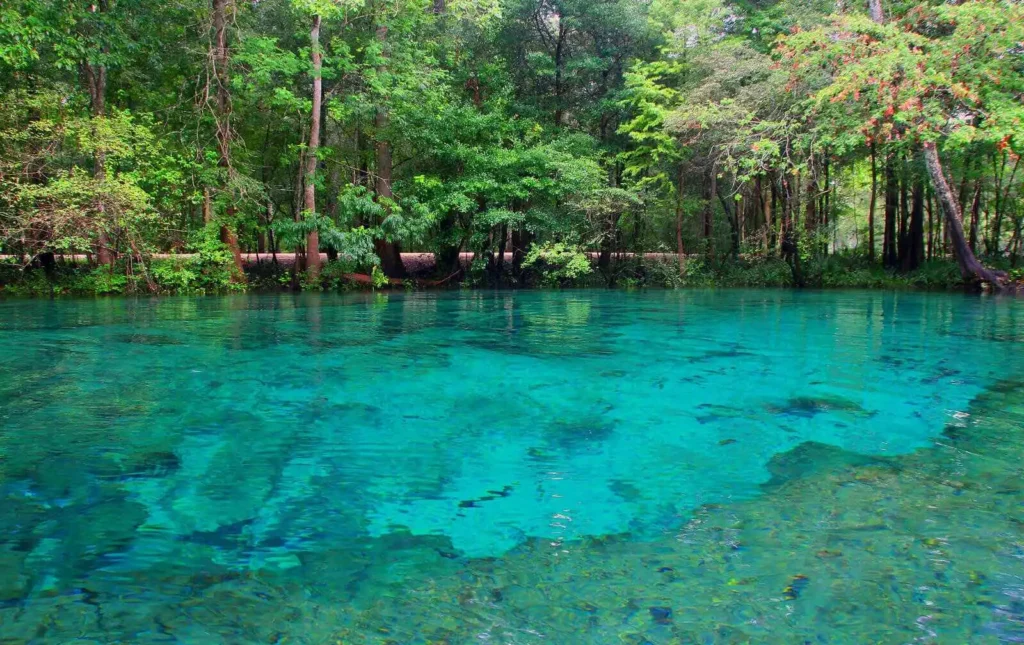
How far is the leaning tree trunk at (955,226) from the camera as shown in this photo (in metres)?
15.2

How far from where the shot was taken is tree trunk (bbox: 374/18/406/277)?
63.3 ft

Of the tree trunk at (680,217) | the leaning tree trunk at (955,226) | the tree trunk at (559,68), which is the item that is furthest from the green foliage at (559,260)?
the leaning tree trunk at (955,226)

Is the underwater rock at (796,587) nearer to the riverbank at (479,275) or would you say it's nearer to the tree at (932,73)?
the tree at (932,73)

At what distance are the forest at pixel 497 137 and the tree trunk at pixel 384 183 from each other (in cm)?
9

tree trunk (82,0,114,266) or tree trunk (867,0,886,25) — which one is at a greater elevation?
tree trunk (867,0,886,25)

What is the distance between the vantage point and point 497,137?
66.4ft

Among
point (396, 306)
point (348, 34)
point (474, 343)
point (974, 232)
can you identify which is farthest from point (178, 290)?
point (974, 232)

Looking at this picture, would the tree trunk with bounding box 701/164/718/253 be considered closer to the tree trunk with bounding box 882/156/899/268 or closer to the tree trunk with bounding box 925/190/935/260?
the tree trunk with bounding box 882/156/899/268

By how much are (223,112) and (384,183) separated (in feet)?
15.1

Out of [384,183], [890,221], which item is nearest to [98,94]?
[384,183]

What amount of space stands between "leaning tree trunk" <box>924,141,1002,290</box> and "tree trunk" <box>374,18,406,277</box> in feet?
44.5

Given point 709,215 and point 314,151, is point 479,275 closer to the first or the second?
point 314,151

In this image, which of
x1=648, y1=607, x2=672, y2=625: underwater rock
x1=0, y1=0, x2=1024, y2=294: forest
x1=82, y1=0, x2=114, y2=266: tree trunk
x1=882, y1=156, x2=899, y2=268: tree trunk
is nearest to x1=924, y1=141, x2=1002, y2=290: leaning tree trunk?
x1=0, y1=0, x2=1024, y2=294: forest

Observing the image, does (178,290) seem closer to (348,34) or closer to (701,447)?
(348,34)
